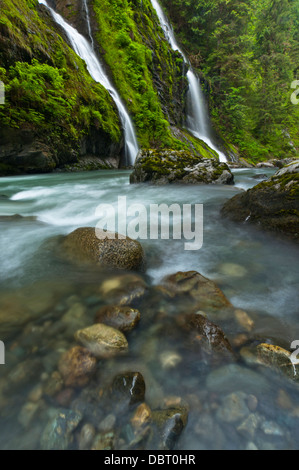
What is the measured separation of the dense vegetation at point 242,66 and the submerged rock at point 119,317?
25.7 metres

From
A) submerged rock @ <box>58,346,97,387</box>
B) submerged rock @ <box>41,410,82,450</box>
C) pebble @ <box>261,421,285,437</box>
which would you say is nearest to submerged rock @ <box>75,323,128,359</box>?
submerged rock @ <box>58,346,97,387</box>

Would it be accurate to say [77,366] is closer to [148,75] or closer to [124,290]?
[124,290]

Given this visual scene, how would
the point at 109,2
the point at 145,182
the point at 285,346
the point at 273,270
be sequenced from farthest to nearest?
Result: the point at 109,2 < the point at 145,182 < the point at 273,270 < the point at 285,346

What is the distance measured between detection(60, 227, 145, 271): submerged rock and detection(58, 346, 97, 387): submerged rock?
1245mm

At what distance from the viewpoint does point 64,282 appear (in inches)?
99.8

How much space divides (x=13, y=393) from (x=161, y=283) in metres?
1.62

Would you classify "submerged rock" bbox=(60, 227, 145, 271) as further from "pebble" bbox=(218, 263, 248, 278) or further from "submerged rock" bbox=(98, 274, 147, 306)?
"pebble" bbox=(218, 263, 248, 278)

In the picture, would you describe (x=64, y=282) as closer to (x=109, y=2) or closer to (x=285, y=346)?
(x=285, y=346)

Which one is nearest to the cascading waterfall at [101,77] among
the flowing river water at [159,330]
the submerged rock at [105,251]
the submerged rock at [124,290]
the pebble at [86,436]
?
the flowing river water at [159,330]

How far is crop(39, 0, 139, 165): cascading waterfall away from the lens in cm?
1332

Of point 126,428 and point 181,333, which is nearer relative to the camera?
point 126,428

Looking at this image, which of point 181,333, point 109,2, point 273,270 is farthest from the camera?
point 109,2

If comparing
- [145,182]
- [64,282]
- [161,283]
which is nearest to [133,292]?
[161,283]

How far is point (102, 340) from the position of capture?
66.7 inches
